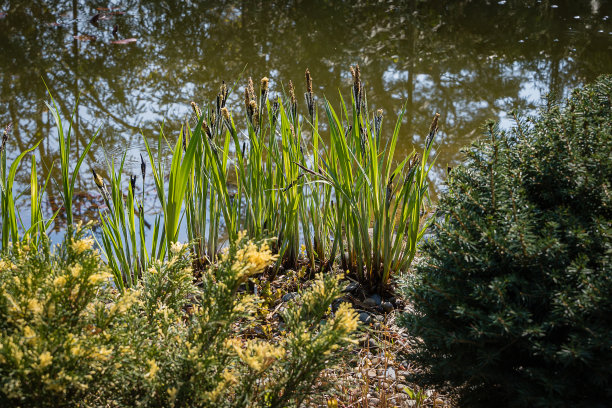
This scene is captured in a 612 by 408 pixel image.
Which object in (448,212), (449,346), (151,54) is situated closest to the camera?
(449,346)

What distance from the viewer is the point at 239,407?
125 cm

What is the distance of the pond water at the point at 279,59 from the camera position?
5082mm

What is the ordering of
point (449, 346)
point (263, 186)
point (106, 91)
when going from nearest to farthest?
point (449, 346)
point (263, 186)
point (106, 91)

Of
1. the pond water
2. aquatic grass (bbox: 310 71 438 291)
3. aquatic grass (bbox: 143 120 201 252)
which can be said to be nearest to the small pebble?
aquatic grass (bbox: 310 71 438 291)

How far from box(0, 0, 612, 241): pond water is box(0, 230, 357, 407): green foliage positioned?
2.55 metres

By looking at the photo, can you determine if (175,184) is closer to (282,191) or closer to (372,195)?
(282,191)

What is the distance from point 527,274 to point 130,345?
108 cm

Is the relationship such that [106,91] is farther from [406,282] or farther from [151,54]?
[406,282]

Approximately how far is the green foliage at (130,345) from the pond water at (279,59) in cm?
255

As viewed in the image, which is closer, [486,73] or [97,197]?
[97,197]

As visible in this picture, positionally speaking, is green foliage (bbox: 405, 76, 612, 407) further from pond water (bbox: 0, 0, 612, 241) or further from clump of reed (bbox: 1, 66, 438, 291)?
pond water (bbox: 0, 0, 612, 241)

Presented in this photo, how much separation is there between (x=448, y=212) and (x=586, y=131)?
46cm

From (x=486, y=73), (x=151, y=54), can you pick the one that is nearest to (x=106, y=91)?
(x=151, y=54)

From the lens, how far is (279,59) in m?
6.94
